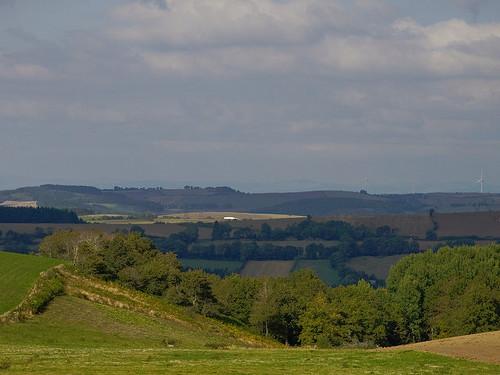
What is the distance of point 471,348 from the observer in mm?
53906

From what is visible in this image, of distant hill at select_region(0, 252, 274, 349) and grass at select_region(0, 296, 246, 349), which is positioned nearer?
grass at select_region(0, 296, 246, 349)

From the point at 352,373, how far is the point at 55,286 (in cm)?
4220

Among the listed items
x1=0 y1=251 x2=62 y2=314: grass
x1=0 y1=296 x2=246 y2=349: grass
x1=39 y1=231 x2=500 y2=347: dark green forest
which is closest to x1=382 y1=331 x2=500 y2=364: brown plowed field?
x1=0 y1=296 x2=246 y2=349: grass

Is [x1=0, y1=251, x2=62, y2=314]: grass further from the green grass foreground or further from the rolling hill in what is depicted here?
the green grass foreground

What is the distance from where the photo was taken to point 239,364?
139 feet

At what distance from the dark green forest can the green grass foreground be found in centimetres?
4418

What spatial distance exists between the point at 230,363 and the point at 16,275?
1727 inches

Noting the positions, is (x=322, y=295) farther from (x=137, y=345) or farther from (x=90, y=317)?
(x=137, y=345)

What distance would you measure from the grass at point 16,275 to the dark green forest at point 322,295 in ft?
15.2

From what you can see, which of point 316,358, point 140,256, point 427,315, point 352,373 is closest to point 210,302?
point 140,256

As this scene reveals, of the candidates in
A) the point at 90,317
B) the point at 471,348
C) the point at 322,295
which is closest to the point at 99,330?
the point at 90,317

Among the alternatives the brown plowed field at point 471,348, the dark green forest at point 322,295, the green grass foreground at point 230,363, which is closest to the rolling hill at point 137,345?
the green grass foreground at point 230,363

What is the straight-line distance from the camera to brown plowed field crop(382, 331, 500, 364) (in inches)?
1955

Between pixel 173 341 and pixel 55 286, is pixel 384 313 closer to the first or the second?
pixel 55 286
